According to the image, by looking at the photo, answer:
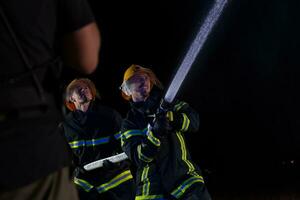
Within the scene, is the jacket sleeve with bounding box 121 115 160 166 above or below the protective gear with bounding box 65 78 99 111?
below

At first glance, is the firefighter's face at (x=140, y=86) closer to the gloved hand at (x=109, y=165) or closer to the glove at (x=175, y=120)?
the glove at (x=175, y=120)

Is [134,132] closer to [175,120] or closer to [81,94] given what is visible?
[175,120]

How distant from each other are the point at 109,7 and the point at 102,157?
347 centimetres

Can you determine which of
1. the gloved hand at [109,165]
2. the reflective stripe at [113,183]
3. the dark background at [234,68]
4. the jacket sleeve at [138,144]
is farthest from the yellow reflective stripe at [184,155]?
the dark background at [234,68]

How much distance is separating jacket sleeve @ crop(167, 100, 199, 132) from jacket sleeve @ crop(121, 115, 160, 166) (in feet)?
0.72

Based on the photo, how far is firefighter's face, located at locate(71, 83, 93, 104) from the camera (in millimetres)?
5512

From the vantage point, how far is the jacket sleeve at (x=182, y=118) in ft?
13.5

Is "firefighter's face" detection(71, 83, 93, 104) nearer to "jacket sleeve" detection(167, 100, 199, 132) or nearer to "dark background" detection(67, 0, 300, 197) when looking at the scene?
"jacket sleeve" detection(167, 100, 199, 132)

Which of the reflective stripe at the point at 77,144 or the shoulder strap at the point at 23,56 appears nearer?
the shoulder strap at the point at 23,56

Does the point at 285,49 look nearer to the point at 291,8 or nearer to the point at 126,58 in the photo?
the point at 291,8

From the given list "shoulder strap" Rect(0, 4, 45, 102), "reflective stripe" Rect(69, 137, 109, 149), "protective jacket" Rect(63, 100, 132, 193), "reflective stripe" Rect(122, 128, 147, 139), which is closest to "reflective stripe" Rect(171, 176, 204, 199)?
"reflective stripe" Rect(122, 128, 147, 139)

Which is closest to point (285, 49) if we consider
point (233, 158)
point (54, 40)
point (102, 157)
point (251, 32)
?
point (251, 32)

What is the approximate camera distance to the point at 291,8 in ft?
25.5

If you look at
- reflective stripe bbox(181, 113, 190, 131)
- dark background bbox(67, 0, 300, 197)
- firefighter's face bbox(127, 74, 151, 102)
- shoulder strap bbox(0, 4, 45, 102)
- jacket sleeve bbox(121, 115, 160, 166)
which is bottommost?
dark background bbox(67, 0, 300, 197)
